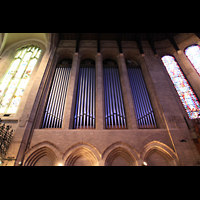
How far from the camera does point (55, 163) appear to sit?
7.69 m

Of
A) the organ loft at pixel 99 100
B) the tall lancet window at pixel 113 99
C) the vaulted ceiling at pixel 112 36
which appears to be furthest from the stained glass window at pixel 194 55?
the tall lancet window at pixel 113 99

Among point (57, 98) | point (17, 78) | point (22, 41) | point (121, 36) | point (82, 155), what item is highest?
point (121, 36)

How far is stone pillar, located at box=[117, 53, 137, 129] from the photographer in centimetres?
→ 937

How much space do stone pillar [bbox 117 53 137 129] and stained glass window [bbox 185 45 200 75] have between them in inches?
228

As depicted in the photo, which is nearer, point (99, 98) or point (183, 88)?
point (99, 98)

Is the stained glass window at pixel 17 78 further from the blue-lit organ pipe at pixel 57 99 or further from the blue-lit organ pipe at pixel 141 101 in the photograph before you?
the blue-lit organ pipe at pixel 141 101

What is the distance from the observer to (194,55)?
42.8 feet

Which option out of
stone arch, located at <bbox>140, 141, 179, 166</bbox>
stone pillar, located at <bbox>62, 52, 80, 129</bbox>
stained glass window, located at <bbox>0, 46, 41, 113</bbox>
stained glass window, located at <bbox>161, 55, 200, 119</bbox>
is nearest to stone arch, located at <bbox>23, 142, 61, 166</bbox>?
stone pillar, located at <bbox>62, 52, 80, 129</bbox>

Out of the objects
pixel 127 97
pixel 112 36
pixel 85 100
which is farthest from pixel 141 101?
pixel 112 36

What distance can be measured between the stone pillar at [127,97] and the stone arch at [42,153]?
4.56 m

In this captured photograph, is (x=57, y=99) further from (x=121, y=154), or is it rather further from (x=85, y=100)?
(x=121, y=154)

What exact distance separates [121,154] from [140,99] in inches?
172
